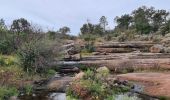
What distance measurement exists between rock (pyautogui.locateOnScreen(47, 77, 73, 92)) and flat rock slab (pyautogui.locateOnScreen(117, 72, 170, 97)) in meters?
3.82

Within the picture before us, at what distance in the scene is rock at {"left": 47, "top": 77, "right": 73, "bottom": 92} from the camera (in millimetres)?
21938

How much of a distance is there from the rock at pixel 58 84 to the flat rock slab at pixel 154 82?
382 cm

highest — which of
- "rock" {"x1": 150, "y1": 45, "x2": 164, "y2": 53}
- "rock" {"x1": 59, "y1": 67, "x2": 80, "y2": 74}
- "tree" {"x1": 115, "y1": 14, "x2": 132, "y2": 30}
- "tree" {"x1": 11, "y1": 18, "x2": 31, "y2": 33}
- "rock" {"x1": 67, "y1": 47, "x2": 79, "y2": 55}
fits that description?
"tree" {"x1": 115, "y1": 14, "x2": 132, "y2": 30}

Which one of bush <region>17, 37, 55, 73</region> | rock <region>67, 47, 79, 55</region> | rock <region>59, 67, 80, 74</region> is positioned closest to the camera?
bush <region>17, 37, 55, 73</region>

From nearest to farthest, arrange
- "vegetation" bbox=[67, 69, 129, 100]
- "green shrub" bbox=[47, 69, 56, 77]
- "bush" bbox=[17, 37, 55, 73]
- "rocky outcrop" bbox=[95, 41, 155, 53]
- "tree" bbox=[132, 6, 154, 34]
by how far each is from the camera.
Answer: "vegetation" bbox=[67, 69, 129, 100], "bush" bbox=[17, 37, 55, 73], "green shrub" bbox=[47, 69, 56, 77], "rocky outcrop" bbox=[95, 41, 155, 53], "tree" bbox=[132, 6, 154, 34]

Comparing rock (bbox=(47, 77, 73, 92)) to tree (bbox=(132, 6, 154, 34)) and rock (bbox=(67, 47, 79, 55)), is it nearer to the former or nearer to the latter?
rock (bbox=(67, 47, 79, 55))

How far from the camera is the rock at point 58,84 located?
2194 cm

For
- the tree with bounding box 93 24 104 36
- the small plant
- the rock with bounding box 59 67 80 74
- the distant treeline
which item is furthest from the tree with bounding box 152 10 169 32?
the small plant

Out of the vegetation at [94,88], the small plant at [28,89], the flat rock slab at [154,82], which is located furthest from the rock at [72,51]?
the vegetation at [94,88]

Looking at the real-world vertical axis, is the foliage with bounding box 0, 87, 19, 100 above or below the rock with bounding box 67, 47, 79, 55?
below

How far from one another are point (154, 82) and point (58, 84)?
5885mm

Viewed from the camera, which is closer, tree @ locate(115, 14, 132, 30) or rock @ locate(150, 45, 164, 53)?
rock @ locate(150, 45, 164, 53)

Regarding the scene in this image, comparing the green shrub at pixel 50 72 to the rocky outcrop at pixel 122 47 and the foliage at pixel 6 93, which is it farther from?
the rocky outcrop at pixel 122 47

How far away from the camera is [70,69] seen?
1166 inches
